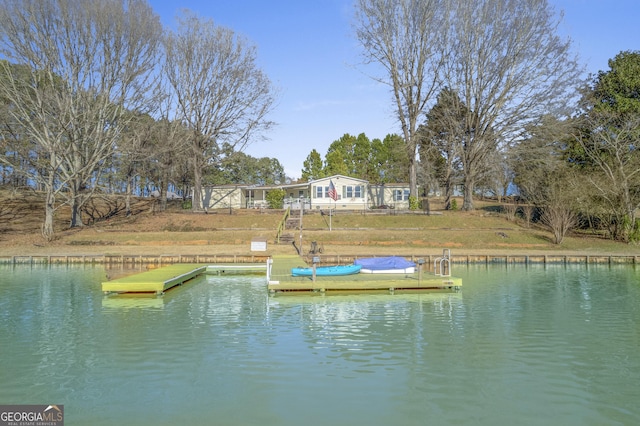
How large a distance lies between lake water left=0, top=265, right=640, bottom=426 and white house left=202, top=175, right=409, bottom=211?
3717 centimetres

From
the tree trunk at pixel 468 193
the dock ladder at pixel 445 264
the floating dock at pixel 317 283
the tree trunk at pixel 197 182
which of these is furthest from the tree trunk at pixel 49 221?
the tree trunk at pixel 468 193

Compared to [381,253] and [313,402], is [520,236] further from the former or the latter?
[313,402]

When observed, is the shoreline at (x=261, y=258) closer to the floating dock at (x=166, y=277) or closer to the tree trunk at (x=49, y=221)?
the floating dock at (x=166, y=277)

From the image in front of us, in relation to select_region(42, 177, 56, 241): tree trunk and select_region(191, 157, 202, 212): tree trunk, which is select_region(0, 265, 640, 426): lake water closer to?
select_region(42, 177, 56, 241): tree trunk

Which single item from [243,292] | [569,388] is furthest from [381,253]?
[569,388]

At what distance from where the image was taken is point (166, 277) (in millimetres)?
23219

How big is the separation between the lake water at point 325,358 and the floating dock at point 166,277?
2.04ft

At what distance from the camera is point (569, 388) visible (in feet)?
32.2

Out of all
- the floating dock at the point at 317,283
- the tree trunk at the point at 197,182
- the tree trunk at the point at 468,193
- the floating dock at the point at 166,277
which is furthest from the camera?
the tree trunk at the point at 197,182

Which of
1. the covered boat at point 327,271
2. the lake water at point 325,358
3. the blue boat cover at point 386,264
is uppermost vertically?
the blue boat cover at point 386,264

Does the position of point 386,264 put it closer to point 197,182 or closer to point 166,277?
point 166,277

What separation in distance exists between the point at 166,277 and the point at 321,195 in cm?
3587

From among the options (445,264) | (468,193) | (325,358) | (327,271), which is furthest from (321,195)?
(325,358)

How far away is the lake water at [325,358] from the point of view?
876 cm
